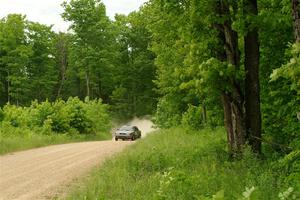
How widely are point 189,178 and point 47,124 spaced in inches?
1294

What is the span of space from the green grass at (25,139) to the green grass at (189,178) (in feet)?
42.9

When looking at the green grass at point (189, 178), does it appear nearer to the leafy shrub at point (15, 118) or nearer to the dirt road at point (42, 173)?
the dirt road at point (42, 173)

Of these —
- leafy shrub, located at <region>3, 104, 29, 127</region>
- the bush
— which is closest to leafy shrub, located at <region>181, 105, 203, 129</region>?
the bush

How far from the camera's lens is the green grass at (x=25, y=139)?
2981cm

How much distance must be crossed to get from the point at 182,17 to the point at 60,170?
788 cm

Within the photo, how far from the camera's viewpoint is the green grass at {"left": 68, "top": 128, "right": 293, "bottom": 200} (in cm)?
973

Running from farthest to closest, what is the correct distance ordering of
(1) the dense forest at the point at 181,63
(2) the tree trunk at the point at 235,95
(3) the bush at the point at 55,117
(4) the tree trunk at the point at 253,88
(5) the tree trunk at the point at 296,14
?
(3) the bush at the point at 55,117 → (4) the tree trunk at the point at 253,88 → (2) the tree trunk at the point at 235,95 → (1) the dense forest at the point at 181,63 → (5) the tree trunk at the point at 296,14

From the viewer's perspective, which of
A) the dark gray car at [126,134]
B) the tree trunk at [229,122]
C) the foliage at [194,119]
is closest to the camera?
the tree trunk at [229,122]

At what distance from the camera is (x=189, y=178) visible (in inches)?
406

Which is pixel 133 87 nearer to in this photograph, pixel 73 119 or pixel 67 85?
pixel 67 85

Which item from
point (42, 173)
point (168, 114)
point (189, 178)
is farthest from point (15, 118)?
point (189, 178)

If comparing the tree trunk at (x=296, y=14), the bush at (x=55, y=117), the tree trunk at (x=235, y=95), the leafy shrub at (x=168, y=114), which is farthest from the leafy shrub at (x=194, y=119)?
the tree trunk at (x=296, y=14)

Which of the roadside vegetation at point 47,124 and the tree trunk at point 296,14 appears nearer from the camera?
the tree trunk at point 296,14

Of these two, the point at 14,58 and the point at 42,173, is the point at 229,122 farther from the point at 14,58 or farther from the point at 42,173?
the point at 14,58
